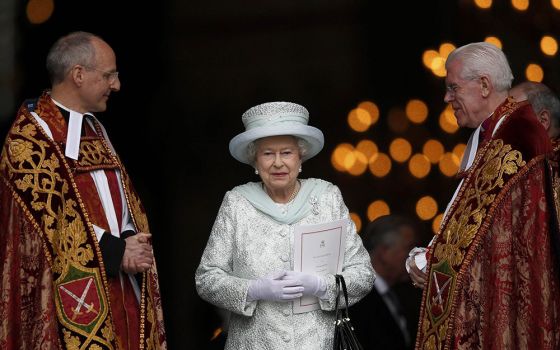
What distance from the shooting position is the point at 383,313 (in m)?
7.45

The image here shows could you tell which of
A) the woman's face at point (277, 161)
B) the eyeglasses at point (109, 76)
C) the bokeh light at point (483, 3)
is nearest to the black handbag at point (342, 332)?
the woman's face at point (277, 161)

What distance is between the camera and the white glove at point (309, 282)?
584 centimetres

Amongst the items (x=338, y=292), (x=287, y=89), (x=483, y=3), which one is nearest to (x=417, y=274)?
(x=338, y=292)

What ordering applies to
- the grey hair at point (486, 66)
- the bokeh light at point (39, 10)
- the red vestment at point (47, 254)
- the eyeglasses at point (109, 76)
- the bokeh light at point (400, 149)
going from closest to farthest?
the red vestment at point (47, 254), the grey hair at point (486, 66), the eyeglasses at point (109, 76), the bokeh light at point (39, 10), the bokeh light at point (400, 149)

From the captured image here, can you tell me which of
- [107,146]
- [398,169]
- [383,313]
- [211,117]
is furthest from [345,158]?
[107,146]

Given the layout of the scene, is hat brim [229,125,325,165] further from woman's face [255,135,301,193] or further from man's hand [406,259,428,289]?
man's hand [406,259,428,289]

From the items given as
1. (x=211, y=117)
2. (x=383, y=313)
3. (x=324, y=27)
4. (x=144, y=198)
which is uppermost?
(x=324, y=27)

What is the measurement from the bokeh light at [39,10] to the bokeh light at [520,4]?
125 inches

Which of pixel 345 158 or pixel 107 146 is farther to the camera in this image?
pixel 345 158

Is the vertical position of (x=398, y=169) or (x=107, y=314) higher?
(x=398, y=169)

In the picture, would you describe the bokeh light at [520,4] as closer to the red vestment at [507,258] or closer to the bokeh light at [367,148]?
the bokeh light at [367,148]

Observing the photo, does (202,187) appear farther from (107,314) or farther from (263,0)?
(107,314)

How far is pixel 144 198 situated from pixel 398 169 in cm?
191

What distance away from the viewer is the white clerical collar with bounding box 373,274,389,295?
7.67 m
